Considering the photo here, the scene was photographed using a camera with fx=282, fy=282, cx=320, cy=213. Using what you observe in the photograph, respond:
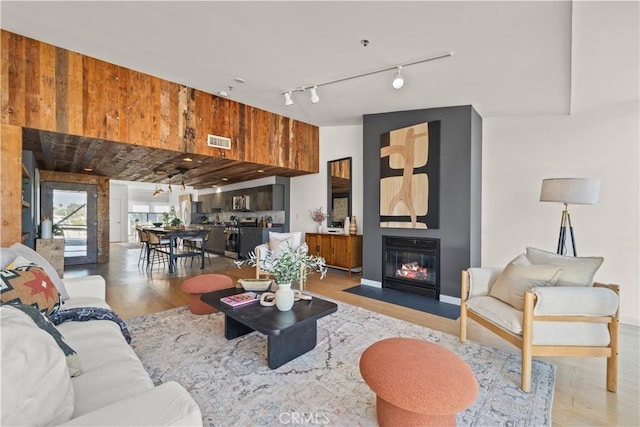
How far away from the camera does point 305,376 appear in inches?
81.0

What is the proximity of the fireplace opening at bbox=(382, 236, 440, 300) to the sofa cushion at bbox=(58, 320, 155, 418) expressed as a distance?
364cm

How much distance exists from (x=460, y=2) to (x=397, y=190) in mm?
2599

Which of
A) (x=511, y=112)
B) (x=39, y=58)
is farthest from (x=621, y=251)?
(x=39, y=58)

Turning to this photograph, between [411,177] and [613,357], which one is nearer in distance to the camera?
[613,357]

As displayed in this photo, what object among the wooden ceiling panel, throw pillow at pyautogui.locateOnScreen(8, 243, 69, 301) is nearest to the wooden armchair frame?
throw pillow at pyautogui.locateOnScreen(8, 243, 69, 301)

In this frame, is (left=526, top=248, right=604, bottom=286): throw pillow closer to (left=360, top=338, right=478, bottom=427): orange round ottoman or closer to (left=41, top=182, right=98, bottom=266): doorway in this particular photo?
(left=360, top=338, right=478, bottom=427): orange round ottoman

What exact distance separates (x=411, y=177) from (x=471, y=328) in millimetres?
2186

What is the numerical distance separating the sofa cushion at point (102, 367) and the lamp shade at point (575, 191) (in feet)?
12.0

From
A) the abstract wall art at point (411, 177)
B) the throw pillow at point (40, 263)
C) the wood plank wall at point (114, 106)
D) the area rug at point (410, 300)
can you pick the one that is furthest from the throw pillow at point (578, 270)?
the wood plank wall at point (114, 106)

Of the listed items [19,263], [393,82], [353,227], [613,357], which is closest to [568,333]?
[613,357]

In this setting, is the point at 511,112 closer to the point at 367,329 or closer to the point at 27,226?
the point at 367,329

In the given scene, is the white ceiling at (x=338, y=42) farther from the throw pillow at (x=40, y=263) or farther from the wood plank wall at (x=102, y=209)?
the wood plank wall at (x=102, y=209)

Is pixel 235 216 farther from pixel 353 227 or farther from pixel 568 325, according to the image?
pixel 568 325

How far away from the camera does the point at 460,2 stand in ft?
6.93
